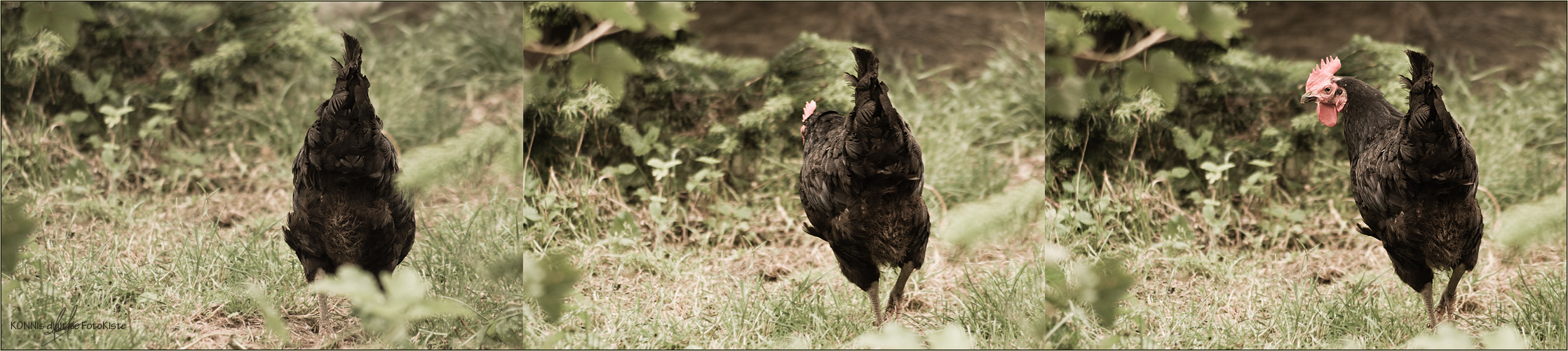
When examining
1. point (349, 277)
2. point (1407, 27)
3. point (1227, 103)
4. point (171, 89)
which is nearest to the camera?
point (349, 277)

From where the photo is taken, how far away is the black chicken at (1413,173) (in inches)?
102

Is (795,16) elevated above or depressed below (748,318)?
above

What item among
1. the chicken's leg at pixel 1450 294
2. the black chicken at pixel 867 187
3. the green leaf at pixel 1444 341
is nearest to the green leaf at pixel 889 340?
the black chicken at pixel 867 187

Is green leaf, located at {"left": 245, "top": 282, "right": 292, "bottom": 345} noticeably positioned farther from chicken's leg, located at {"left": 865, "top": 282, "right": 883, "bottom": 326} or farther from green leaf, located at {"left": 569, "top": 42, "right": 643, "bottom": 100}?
chicken's leg, located at {"left": 865, "top": 282, "right": 883, "bottom": 326}

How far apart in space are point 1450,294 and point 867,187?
2.16 m

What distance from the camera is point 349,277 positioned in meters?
1.92

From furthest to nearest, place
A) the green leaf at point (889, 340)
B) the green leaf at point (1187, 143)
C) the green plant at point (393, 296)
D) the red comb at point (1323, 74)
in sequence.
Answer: the green leaf at point (1187, 143)
the red comb at point (1323, 74)
the green leaf at point (889, 340)
the green plant at point (393, 296)

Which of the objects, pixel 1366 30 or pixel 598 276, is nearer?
pixel 598 276

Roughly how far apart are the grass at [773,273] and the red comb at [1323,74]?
2.11ft

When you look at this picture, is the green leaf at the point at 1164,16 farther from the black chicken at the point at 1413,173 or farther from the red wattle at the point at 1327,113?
the red wattle at the point at 1327,113

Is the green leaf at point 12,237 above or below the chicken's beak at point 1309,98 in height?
below

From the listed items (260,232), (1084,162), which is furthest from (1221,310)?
(260,232)

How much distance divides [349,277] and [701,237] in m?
1.86

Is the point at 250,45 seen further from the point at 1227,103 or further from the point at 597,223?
the point at 1227,103
